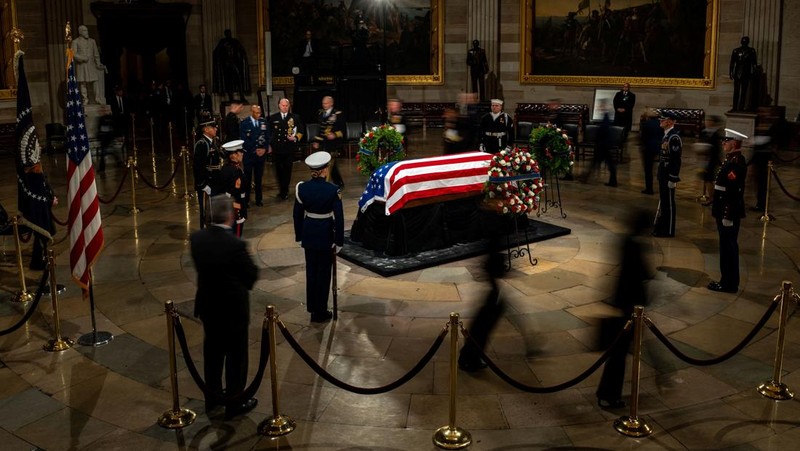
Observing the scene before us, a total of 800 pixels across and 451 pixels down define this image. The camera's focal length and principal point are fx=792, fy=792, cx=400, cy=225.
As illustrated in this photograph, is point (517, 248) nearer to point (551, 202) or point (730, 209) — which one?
point (730, 209)

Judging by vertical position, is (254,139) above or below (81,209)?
above

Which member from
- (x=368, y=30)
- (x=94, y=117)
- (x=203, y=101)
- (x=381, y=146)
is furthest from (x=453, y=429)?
(x=368, y=30)

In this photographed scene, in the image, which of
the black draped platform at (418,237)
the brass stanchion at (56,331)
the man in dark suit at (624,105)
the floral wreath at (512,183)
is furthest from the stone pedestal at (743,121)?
the brass stanchion at (56,331)

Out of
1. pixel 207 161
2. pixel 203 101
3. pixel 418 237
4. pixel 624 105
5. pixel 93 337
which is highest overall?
pixel 203 101

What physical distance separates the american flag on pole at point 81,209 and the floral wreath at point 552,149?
653cm

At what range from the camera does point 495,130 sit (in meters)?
13.8

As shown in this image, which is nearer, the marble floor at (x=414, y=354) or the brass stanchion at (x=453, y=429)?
the brass stanchion at (x=453, y=429)

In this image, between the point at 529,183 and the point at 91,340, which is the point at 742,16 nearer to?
the point at 529,183

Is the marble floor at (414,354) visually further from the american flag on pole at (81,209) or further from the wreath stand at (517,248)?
the american flag on pole at (81,209)

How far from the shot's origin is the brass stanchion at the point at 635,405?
564 cm

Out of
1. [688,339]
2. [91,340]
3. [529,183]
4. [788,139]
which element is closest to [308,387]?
[91,340]

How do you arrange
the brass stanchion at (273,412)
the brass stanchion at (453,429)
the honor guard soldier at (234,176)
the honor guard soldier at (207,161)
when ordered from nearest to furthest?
1. the brass stanchion at (453,429)
2. the brass stanchion at (273,412)
3. the honor guard soldier at (234,176)
4. the honor guard soldier at (207,161)

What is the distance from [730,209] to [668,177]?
7.97 feet

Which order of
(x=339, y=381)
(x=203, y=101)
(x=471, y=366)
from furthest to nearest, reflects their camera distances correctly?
(x=203, y=101)
(x=471, y=366)
(x=339, y=381)
